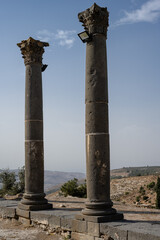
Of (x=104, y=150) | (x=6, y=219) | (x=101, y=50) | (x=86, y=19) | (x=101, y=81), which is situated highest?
(x=86, y=19)

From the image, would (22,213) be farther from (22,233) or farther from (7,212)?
(22,233)

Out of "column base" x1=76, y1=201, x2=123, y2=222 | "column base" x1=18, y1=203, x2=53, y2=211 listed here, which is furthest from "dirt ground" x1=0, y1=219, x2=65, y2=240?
"column base" x1=76, y1=201, x2=123, y2=222

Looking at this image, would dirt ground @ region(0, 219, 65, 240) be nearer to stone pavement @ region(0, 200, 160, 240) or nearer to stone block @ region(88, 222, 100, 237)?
stone pavement @ region(0, 200, 160, 240)

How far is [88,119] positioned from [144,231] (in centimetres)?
381

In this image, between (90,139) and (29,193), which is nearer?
(90,139)

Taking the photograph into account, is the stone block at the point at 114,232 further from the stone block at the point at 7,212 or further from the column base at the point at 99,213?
the stone block at the point at 7,212

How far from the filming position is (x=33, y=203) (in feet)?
41.8

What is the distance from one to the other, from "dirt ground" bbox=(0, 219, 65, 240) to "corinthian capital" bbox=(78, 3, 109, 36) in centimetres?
699

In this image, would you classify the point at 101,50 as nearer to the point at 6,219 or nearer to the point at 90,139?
the point at 90,139

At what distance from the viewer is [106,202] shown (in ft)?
31.7

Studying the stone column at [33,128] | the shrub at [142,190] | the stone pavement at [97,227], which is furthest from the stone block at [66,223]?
the shrub at [142,190]

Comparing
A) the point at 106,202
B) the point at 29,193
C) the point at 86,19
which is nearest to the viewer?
the point at 106,202

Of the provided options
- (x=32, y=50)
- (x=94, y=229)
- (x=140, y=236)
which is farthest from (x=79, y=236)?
(x=32, y=50)

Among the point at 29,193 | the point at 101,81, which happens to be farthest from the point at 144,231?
the point at 29,193
